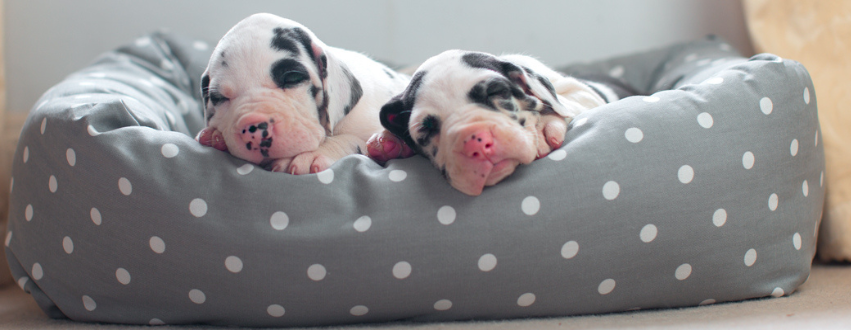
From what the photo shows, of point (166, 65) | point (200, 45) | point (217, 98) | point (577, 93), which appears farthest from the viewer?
point (200, 45)

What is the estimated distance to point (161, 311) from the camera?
1.58 meters

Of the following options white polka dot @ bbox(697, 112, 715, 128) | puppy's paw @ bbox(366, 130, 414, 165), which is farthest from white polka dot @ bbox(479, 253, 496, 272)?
white polka dot @ bbox(697, 112, 715, 128)

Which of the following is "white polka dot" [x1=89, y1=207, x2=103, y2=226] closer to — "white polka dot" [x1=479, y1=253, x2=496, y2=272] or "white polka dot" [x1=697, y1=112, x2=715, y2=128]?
"white polka dot" [x1=479, y1=253, x2=496, y2=272]

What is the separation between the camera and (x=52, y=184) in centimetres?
165

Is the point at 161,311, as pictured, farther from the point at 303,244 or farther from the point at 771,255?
the point at 771,255

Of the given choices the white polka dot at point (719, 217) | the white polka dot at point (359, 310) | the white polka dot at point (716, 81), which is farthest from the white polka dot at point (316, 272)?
the white polka dot at point (716, 81)

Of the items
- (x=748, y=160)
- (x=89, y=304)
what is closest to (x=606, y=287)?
(x=748, y=160)

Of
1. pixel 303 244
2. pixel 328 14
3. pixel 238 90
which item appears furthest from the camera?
pixel 328 14

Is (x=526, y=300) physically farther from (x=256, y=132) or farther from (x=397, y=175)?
(x=256, y=132)

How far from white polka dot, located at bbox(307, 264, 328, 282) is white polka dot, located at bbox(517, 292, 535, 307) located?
51cm

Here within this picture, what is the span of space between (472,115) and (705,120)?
66 centimetres

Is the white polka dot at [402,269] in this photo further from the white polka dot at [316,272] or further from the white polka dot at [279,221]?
the white polka dot at [279,221]

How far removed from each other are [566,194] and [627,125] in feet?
0.96

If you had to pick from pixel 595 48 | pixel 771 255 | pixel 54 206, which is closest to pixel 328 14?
pixel 595 48
